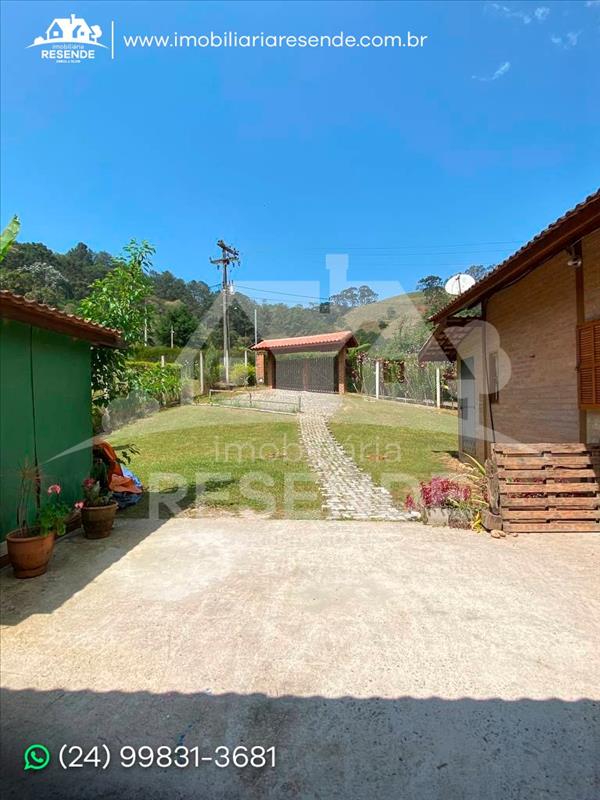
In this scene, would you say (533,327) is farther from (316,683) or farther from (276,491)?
(316,683)

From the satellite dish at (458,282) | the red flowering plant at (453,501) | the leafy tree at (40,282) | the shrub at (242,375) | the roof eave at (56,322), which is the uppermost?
the leafy tree at (40,282)

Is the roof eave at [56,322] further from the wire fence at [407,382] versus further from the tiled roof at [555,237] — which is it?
the wire fence at [407,382]

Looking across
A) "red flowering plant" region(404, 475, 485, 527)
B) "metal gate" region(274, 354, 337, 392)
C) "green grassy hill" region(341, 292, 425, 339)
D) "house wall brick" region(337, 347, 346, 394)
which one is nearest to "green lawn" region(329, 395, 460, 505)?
"red flowering plant" region(404, 475, 485, 527)

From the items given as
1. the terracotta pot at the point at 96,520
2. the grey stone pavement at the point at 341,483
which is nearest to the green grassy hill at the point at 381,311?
the grey stone pavement at the point at 341,483

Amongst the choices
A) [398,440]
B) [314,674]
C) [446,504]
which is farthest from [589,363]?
[398,440]

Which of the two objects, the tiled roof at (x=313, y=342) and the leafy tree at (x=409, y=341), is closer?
the leafy tree at (x=409, y=341)

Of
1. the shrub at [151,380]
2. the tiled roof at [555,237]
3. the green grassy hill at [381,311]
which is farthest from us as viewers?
the green grassy hill at [381,311]

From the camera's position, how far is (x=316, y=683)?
262 centimetres

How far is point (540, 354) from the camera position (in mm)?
7285

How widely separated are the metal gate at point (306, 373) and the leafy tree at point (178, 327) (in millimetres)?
17654

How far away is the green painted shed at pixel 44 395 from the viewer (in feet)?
14.9

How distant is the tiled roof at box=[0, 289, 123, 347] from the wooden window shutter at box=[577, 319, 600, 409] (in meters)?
7.02

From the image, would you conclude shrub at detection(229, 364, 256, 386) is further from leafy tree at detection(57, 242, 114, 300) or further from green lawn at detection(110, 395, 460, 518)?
leafy tree at detection(57, 242, 114, 300)

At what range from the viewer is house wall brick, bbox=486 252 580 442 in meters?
6.46
